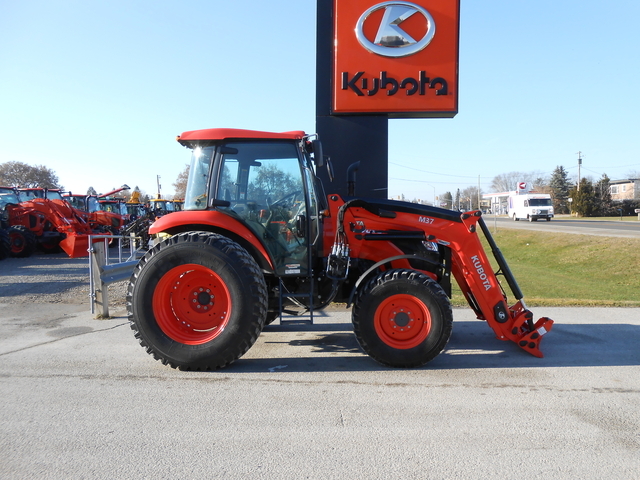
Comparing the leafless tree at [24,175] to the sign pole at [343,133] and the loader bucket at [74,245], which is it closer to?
the loader bucket at [74,245]

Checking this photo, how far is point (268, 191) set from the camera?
4945mm

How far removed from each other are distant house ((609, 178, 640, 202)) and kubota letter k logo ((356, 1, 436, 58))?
80570 mm

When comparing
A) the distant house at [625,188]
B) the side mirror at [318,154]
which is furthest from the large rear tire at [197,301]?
the distant house at [625,188]

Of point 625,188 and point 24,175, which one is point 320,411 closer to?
point 24,175

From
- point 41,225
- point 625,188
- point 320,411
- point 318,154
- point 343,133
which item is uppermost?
point 625,188

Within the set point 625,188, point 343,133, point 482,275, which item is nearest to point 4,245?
point 343,133

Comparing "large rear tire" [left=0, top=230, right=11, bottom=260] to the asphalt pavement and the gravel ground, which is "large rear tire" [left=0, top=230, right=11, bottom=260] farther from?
the asphalt pavement

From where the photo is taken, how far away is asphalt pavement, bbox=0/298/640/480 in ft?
9.44

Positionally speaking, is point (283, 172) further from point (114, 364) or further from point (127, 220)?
point (127, 220)

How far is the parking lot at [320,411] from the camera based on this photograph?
2883mm

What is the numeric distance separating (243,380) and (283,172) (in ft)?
6.86

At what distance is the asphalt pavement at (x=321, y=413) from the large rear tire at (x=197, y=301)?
242mm

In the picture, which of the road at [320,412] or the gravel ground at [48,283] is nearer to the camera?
the road at [320,412]

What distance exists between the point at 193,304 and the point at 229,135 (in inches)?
68.6
